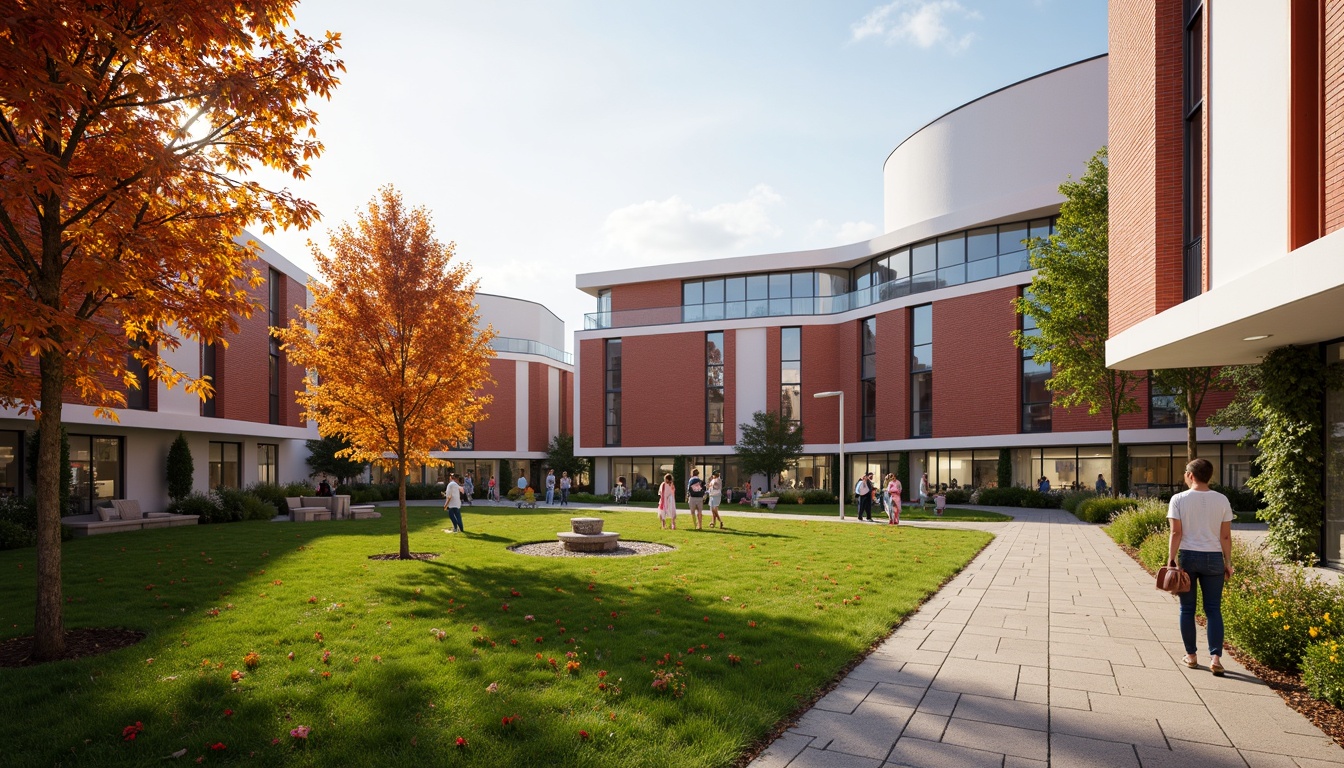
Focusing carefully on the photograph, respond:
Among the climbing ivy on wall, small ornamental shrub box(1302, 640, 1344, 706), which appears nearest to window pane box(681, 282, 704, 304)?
the climbing ivy on wall

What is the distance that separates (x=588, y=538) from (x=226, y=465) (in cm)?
2298

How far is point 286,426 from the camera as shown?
33938 mm

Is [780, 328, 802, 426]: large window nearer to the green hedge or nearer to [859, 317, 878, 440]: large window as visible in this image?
[859, 317, 878, 440]: large window

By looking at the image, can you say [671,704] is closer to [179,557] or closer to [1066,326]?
[179,557]

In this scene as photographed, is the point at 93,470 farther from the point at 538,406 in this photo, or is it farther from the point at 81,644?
the point at 538,406

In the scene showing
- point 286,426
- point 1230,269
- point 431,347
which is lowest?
point 286,426

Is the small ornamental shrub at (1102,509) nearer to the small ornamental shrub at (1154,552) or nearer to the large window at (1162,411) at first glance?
the small ornamental shrub at (1154,552)

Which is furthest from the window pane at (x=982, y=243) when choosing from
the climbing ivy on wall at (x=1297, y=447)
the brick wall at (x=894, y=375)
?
the climbing ivy on wall at (x=1297, y=447)

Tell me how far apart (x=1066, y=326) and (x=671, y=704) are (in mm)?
21836

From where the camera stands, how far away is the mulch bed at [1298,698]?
5410mm

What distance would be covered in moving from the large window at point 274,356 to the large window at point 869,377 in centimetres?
2854

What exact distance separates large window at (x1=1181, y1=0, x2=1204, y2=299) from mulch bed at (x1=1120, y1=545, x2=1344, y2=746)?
24.8 feet

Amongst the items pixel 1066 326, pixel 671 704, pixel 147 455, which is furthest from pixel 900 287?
pixel 671 704

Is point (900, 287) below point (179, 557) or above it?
above
